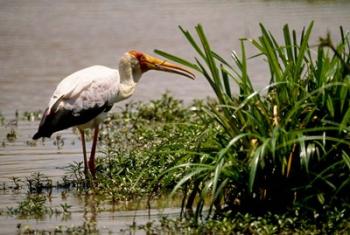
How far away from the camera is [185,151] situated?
7.29 meters

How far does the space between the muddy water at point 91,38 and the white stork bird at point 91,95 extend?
0.40 meters

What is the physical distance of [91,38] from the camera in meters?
19.2

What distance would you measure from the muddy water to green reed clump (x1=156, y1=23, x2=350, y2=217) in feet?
4.69

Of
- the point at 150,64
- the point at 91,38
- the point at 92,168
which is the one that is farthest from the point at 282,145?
the point at 91,38

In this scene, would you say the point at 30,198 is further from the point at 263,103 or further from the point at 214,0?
the point at 214,0

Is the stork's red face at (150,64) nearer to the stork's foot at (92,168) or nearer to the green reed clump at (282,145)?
the stork's foot at (92,168)

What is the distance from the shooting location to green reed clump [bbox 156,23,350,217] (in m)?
6.79

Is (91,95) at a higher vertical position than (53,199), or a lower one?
higher

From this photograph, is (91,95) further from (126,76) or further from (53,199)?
(53,199)

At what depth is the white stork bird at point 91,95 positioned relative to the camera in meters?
9.25

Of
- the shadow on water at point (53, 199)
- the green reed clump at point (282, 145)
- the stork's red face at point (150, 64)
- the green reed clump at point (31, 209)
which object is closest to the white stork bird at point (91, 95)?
the stork's red face at point (150, 64)

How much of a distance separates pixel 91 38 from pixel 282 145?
12652 mm

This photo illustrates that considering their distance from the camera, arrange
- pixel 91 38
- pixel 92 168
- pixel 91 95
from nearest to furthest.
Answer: pixel 92 168, pixel 91 95, pixel 91 38

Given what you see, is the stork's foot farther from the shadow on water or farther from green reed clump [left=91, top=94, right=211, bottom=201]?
the shadow on water
